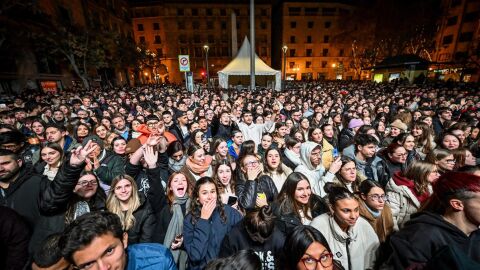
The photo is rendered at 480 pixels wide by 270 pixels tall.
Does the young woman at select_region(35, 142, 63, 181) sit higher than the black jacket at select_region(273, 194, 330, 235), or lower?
higher

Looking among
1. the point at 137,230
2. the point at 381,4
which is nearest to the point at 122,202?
the point at 137,230

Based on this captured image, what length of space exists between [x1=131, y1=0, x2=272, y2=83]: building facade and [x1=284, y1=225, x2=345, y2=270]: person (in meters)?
49.8

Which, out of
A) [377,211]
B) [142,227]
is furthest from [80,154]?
[377,211]

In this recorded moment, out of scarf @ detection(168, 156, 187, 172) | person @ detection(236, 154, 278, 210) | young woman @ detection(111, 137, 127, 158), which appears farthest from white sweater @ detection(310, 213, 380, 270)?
young woman @ detection(111, 137, 127, 158)

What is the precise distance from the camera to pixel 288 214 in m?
2.72

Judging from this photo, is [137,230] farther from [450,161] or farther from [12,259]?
[450,161]

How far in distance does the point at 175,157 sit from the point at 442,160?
4532mm

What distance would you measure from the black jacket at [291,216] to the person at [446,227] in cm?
98

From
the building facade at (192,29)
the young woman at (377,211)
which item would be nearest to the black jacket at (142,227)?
the young woman at (377,211)

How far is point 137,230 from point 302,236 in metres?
1.90

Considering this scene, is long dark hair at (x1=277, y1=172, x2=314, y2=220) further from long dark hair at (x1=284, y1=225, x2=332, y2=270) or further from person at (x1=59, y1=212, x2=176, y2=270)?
person at (x1=59, y1=212, x2=176, y2=270)

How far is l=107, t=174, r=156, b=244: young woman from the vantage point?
2.57 m

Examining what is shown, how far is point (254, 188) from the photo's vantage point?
117 inches

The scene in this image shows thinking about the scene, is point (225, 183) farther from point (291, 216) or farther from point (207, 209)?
point (291, 216)
